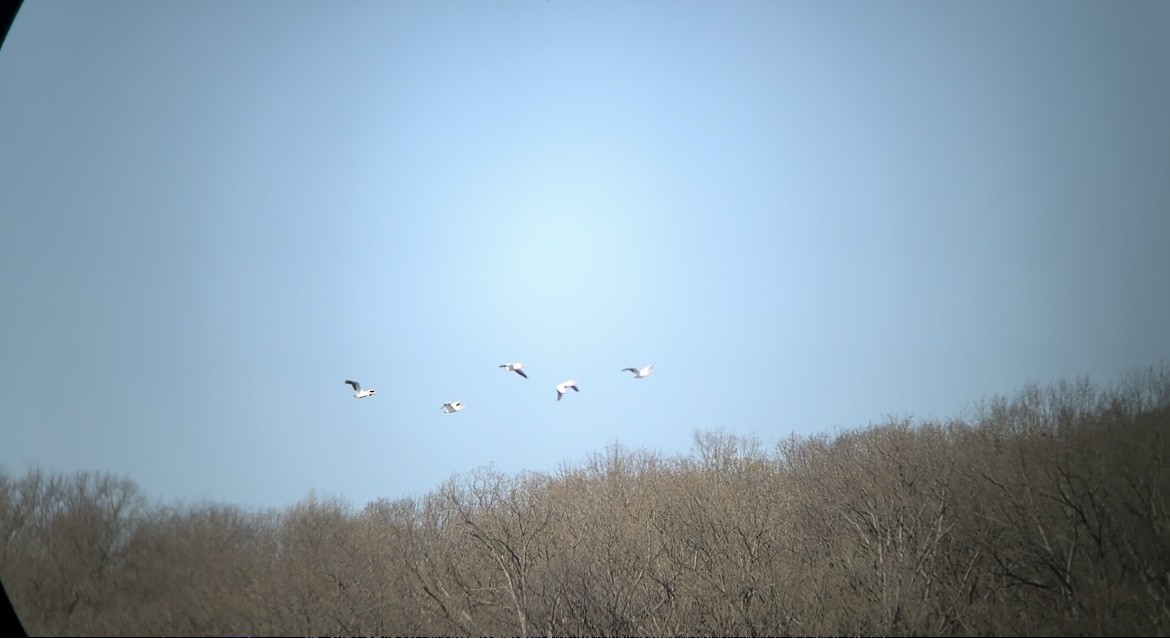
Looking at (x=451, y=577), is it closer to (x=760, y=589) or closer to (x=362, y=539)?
(x=362, y=539)

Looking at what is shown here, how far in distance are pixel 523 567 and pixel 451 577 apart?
1072 mm

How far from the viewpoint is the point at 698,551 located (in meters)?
16.2

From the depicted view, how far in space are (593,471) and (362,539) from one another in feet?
13.7

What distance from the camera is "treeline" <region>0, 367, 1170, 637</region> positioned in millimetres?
13914

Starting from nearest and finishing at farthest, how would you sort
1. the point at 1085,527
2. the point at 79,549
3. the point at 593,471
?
the point at 1085,527 → the point at 79,549 → the point at 593,471

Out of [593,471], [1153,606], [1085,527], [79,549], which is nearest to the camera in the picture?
[1153,606]

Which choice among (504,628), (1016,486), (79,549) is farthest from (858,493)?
(79,549)

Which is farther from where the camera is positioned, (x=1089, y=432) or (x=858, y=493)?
(x=858, y=493)

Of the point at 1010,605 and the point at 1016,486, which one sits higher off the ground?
the point at 1016,486

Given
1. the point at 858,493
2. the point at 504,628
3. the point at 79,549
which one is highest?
the point at 858,493

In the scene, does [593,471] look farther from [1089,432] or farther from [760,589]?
[1089,432]

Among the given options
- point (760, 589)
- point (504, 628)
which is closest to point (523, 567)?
point (504, 628)

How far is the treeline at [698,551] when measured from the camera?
13.9 meters

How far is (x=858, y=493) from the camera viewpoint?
53.1ft
